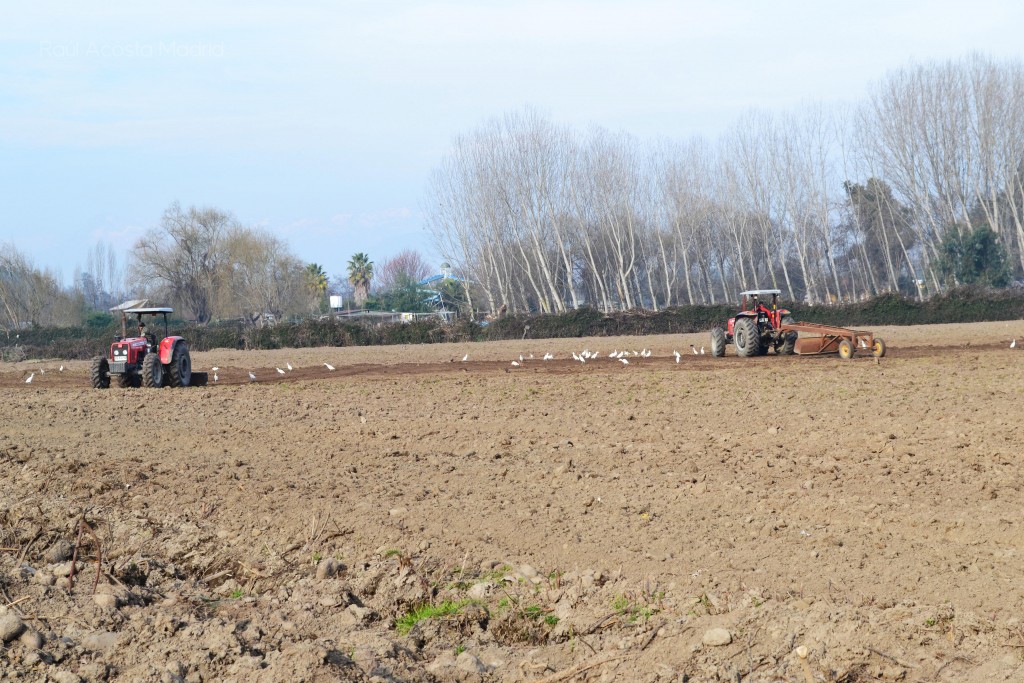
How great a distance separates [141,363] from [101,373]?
958 millimetres

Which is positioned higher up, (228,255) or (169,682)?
(228,255)

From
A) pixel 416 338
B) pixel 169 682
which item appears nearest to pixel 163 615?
pixel 169 682

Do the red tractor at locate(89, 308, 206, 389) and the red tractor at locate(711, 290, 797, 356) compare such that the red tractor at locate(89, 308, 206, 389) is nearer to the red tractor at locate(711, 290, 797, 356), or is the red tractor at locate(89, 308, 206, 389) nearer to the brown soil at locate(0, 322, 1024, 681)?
the brown soil at locate(0, 322, 1024, 681)

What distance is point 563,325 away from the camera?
149 feet

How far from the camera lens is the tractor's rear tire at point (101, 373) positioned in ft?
74.0

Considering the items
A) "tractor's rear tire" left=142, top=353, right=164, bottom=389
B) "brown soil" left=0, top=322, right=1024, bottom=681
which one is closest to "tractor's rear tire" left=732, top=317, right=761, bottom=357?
"brown soil" left=0, top=322, right=1024, bottom=681

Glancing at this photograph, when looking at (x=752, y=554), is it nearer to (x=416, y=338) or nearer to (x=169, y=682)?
(x=169, y=682)

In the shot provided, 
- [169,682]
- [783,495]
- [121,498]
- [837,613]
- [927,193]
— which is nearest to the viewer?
[169,682]

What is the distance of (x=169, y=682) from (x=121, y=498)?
5.13 meters

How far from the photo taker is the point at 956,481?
8.64 m

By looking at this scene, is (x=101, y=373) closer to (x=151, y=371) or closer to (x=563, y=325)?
(x=151, y=371)

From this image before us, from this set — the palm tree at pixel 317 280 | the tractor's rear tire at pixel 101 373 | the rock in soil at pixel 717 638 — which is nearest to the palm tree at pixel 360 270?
the palm tree at pixel 317 280

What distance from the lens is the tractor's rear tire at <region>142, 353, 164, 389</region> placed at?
21.5m

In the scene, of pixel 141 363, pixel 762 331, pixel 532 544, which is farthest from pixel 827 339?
pixel 532 544
